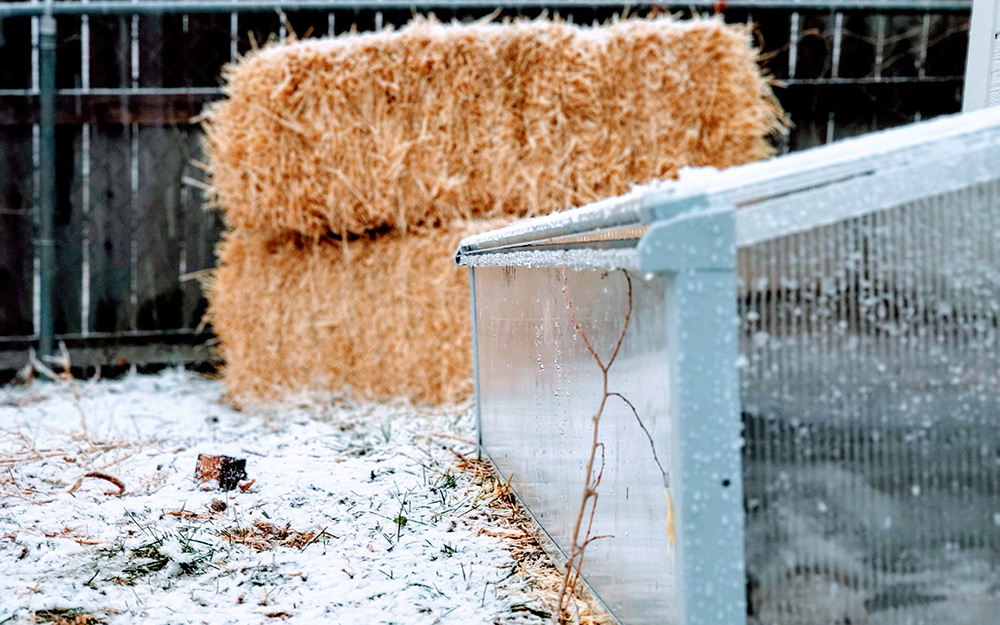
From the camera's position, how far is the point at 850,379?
881 mm

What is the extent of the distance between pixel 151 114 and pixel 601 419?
144 inches

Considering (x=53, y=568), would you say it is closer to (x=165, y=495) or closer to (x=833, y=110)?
(x=165, y=495)

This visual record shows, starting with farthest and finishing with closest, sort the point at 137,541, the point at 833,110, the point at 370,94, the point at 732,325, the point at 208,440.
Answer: the point at 833,110 → the point at 370,94 → the point at 208,440 → the point at 137,541 → the point at 732,325

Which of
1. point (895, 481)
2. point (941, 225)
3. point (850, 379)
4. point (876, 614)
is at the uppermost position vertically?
point (941, 225)

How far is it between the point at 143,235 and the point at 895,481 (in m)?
4.03

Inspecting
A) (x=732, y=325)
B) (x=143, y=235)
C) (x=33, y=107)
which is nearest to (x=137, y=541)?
(x=732, y=325)

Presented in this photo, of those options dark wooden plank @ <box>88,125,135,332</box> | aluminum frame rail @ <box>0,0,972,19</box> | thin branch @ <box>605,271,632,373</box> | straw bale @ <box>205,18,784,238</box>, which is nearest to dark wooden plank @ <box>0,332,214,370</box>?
dark wooden plank @ <box>88,125,135,332</box>

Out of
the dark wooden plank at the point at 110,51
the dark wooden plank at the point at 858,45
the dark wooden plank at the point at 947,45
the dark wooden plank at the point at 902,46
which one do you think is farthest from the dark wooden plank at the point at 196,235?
the dark wooden plank at the point at 947,45

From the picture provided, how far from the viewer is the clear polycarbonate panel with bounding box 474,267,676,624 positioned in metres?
0.97

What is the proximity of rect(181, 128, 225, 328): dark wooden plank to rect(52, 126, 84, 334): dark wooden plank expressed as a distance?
543 mm

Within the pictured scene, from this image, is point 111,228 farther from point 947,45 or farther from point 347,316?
point 947,45

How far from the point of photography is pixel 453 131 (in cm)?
327

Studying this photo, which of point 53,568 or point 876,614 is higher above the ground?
point 876,614

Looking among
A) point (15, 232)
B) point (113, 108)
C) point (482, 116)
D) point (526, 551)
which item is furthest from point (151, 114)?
point (526, 551)
